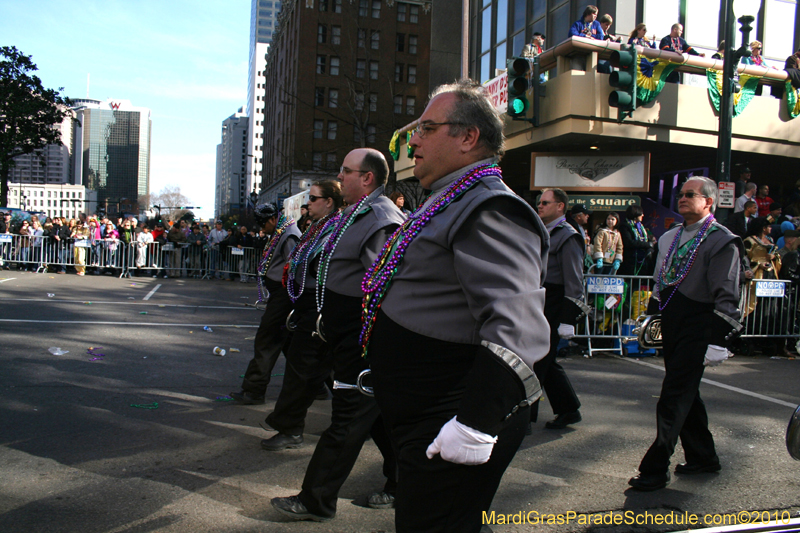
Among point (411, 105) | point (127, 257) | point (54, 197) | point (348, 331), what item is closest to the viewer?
point (348, 331)

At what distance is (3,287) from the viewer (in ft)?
45.6

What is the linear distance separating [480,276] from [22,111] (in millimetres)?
43124

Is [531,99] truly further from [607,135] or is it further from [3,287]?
[3,287]

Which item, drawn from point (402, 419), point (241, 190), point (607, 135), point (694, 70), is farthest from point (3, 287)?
point (241, 190)

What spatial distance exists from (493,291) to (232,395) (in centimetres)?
458

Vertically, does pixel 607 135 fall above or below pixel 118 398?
above

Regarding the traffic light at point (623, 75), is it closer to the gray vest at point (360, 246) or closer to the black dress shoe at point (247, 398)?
the black dress shoe at point (247, 398)

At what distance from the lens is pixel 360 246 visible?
11.6 feet

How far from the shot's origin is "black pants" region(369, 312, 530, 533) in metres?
1.86

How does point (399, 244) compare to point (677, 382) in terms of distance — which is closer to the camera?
point (399, 244)

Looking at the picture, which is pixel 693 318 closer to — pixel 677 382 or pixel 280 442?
pixel 677 382

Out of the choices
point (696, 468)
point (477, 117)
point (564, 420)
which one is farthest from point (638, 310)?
point (477, 117)

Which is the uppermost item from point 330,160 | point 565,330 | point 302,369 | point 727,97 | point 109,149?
point 109,149

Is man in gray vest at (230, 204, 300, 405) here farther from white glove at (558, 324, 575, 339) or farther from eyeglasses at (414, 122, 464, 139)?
eyeglasses at (414, 122, 464, 139)
